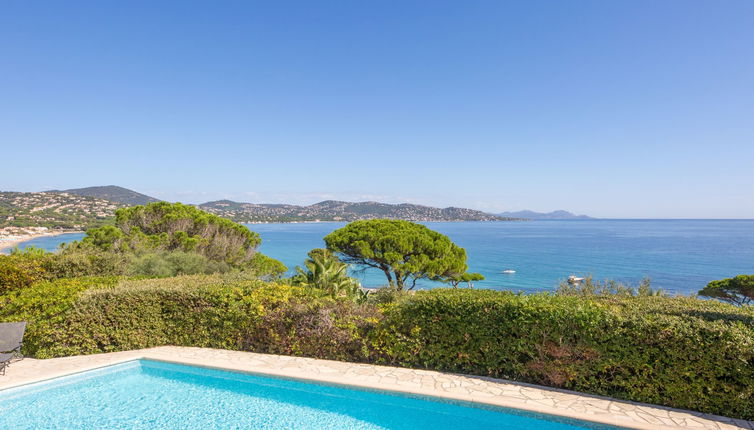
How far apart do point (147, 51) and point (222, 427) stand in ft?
51.1

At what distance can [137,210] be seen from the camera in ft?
74.3

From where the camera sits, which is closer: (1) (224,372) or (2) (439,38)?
(1) (224,372)

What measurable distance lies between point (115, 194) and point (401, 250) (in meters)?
131

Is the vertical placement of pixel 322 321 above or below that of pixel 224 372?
above

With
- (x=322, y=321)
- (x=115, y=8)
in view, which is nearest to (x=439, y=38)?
(x=115, y=8)

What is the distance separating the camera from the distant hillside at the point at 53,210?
76562mm

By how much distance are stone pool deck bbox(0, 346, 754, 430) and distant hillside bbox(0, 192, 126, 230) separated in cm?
8172

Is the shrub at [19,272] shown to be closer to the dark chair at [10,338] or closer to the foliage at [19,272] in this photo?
the foliage at [19,272]

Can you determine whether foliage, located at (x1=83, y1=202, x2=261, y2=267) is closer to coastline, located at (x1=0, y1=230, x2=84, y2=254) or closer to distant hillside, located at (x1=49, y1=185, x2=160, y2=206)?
coastline, located at (x1=0, y1=230, x2=84, y2=254)

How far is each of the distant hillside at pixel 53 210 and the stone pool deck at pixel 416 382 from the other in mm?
81716

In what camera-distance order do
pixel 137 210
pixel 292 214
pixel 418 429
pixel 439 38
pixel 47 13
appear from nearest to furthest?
pixel 418 429, pixel 47 13, pixel 439 38, pixel 137 210, pixel 292 214

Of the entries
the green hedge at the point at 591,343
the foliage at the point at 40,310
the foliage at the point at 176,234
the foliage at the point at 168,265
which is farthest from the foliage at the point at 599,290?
the foliage at the point at 176,234

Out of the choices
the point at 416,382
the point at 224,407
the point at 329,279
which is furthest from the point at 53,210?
the point at 416,382

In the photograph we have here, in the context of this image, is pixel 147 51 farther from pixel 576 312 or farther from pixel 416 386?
pixel 576 312
